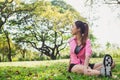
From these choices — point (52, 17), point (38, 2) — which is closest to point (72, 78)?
point (38, 2)

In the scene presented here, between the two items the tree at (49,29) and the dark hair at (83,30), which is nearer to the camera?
the dark hair at (83,30)

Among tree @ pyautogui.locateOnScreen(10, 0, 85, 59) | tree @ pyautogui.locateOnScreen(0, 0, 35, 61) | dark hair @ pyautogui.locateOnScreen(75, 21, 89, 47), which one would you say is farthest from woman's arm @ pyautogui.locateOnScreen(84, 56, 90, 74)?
tree @ pyautogui.locateOnScreen(10, 0, 85, 59)

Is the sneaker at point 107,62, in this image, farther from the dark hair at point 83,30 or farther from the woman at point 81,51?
the dark hair at point 83,30

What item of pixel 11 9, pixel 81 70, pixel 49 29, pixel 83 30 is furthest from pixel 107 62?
pixel 49 29

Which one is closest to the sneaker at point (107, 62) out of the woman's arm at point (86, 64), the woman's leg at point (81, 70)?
the woman's leg at point (81, 70)

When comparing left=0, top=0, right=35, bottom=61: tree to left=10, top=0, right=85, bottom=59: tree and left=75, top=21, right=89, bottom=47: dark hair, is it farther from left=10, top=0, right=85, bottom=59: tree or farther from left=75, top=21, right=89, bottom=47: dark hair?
left=75, top=21, right=89, bottom=47: dark hair

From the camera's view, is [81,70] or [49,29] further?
[49,29]

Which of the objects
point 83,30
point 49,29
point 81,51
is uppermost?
point 83,30

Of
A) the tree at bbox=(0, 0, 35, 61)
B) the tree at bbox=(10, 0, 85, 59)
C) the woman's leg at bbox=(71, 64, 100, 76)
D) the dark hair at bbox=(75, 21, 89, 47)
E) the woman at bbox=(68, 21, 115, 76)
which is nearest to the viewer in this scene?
the woman's leg at bbox=(71, 64, 100, 76)

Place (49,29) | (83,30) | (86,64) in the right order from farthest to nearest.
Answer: (49,29), (83,30), (86,64)

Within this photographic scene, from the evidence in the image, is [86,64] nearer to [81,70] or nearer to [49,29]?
[81,70]

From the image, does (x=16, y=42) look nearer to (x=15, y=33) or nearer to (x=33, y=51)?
(x=15, y=33)

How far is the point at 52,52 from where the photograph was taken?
4962cm

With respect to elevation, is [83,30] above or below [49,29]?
above
